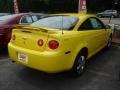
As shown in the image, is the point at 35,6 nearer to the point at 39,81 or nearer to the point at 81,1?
the point at 81,1

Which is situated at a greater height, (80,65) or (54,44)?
(54,44)

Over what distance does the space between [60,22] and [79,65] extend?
112 centimetres

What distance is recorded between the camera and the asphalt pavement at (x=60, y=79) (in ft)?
16.1

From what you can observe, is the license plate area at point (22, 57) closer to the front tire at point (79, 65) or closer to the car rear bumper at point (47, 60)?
the car rear bumper at point (47, 60)

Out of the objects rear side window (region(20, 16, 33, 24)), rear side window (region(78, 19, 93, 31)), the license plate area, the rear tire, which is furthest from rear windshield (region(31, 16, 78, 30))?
rear side window (region(20, 16, 33, 24))

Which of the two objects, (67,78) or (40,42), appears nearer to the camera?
(40,42)

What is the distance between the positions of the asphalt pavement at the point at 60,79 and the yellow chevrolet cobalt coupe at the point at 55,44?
312 millimetres

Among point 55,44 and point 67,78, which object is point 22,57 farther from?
point 67,78

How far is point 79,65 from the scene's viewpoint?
5418 mm

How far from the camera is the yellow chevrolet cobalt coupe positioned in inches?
183

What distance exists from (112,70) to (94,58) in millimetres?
1111

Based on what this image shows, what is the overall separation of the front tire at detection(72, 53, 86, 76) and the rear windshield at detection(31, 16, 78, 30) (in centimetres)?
72

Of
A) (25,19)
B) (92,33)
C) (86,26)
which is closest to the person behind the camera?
(86,26)

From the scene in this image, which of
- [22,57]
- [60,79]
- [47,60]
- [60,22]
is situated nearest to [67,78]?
[60,79]
